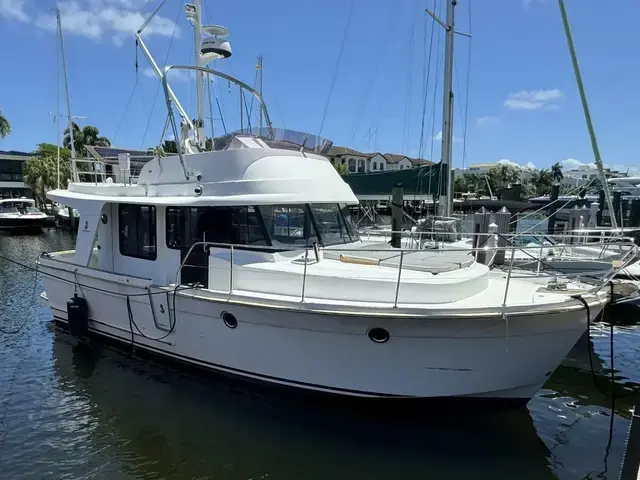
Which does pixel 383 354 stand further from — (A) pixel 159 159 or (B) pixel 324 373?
(A) pixel 159 159

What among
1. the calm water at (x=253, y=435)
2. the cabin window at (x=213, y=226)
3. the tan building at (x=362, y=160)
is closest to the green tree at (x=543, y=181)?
the tan building at (x=362, y=160)

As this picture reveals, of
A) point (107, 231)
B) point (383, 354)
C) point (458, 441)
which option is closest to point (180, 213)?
point (107, 231)

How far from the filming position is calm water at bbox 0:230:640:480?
5.69 m

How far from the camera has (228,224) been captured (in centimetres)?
752

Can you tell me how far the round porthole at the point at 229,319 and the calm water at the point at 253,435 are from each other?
1212mm

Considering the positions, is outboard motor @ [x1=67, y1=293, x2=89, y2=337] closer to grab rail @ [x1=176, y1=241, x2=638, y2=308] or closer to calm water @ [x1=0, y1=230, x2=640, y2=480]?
calm water @ [x1=0, y1=230, x2=640, y2=480]

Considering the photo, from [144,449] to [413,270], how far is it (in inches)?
166

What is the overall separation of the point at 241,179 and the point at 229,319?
218cm

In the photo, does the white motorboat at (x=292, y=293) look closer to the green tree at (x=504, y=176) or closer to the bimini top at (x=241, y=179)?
the bimini top at (x=241, y=179)

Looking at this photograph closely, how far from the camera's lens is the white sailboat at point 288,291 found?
582 centimetres

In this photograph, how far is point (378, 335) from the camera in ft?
19.5

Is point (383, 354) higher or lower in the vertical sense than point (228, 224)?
lower

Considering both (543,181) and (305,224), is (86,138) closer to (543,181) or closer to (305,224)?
(305,224)

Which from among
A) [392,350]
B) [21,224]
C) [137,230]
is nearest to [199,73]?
[137,230]
